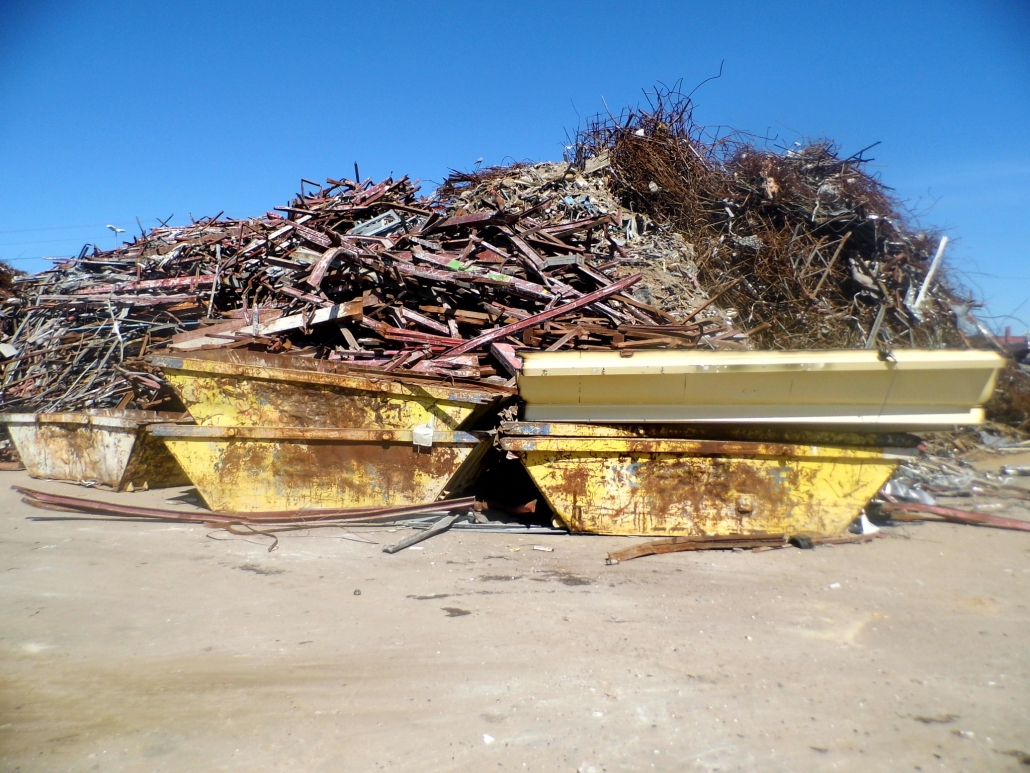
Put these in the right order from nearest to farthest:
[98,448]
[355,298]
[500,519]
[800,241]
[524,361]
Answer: [524,361], [500,519], [355,298], [98,448], [800,241]

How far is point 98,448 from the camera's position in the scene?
6551 mm

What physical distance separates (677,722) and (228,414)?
399cm

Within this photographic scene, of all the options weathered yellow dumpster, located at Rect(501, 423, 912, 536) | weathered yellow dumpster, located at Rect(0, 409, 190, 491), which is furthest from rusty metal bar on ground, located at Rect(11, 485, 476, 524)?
weathered yellow dumpster, located at Rect(0, 409, 190, 491)

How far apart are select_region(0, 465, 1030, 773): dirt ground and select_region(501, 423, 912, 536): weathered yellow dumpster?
10.1 inches

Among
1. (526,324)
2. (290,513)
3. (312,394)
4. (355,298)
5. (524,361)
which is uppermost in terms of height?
(355,298)

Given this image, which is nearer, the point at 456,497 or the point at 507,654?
the point at 507,654

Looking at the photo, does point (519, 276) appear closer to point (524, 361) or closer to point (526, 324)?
point (526, 324)

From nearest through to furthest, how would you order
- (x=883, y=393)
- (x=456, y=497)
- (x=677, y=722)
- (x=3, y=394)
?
(x=677, y=722) → (x=883, y=393) → (x=456, y=497) → (x=3, y=394)

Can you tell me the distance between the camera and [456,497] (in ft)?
17.5

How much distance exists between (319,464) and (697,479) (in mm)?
2709

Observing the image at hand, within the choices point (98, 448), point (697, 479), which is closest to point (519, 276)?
point (697, 479)

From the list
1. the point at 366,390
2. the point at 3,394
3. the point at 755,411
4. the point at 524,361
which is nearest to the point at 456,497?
the point at 366,390

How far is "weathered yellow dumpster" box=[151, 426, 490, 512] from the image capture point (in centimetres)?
499

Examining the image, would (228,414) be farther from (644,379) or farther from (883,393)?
(883,393)
